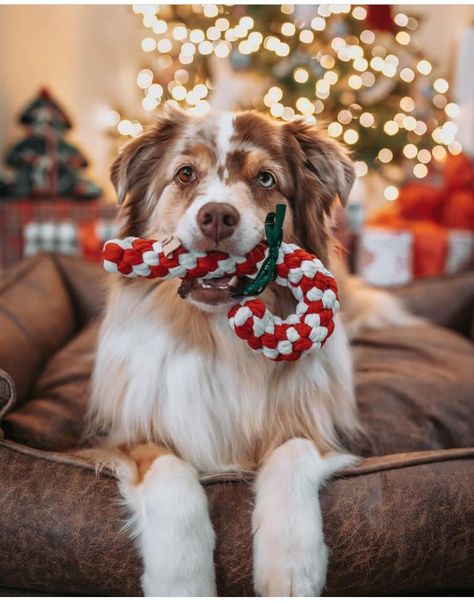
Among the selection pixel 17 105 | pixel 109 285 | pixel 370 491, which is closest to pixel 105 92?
pixel 17 105

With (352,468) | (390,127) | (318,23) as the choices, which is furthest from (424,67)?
(352,468)

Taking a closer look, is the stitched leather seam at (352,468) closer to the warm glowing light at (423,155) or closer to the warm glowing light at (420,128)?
the warm glowing light at (423,155)

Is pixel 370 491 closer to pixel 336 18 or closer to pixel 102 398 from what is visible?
pixel 102 398

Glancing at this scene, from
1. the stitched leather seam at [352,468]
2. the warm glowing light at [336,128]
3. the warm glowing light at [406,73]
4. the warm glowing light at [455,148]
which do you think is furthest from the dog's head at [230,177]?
the warm glowing light at [455,148]

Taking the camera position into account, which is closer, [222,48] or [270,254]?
[270,254]

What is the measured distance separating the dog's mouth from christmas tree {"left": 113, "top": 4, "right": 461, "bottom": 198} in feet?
9.72

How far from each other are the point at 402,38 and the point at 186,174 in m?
3.76

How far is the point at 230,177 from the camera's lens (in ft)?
5.92

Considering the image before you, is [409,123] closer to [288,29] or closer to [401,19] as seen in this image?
[401,19]

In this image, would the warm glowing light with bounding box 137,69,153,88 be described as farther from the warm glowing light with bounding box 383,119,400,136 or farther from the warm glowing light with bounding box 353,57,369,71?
the warm glowing light with bounding box 383,119,400,136

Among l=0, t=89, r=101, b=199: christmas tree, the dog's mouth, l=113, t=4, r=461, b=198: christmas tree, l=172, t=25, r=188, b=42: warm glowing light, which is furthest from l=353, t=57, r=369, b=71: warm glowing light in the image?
the dog's mouth

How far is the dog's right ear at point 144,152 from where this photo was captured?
1993 millimetres

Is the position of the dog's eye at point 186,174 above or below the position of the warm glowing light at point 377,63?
below

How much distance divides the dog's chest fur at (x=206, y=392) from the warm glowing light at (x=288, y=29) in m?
3.29
